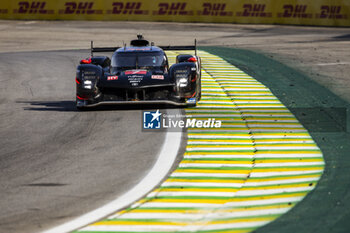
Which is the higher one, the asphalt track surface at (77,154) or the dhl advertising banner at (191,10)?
the asphalt track surface at (77,154)

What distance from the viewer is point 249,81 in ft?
59.9

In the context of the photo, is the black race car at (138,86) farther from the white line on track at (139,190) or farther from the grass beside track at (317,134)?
the white line on track at (139,190)

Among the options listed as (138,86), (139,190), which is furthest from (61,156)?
(138,86)

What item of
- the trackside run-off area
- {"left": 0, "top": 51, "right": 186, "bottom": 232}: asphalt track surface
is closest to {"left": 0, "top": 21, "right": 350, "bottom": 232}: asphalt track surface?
{"left": 0, "top": 51, "right": 186, "bottom": 232}: asphalt track surface

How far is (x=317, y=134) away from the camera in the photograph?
11578 millimetres

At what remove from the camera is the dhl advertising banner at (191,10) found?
124ft

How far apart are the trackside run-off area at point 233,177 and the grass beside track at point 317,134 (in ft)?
0.54

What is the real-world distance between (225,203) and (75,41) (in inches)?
1011

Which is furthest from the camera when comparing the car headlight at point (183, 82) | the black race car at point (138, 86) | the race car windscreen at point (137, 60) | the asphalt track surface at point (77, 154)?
the race car windscreen at point (137, 60)

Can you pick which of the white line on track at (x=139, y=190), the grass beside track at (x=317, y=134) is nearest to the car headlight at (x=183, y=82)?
the grass beside track at (x=317, y=134)

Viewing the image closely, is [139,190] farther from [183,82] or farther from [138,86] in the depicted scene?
[183,82]

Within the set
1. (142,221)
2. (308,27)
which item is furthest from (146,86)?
(308,27)

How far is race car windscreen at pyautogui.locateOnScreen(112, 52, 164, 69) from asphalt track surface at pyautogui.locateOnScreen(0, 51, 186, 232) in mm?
1280

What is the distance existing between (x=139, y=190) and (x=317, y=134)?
14.7 ft
